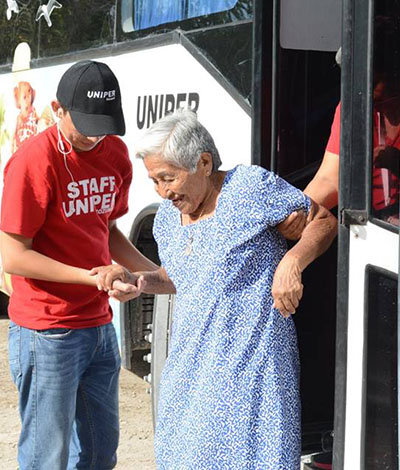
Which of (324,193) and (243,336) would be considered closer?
(243,336)

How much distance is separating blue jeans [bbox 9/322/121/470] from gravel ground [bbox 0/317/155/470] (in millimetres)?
1351

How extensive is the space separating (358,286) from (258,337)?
323 mm

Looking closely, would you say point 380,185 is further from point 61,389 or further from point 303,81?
point 61,389

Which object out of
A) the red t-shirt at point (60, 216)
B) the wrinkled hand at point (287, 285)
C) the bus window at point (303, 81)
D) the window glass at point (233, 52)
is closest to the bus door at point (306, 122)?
the bus window at point (303, 81)

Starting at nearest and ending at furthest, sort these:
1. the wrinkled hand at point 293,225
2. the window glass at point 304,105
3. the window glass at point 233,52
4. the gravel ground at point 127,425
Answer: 1. the wrinkled hand at point 293,225
2. the window glass at point 304,105
3. the window glass at point 233,52
4. the gravel ground at point 127,425

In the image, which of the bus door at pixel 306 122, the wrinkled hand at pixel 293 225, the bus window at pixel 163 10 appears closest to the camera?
the wrinkled hand at pixel 293 225

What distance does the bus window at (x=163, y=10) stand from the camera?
4570mm

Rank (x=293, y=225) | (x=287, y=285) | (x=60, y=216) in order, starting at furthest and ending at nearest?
1. (x=60, y=216)
2. (x=293, y=225)
3. (x=287, y=285)

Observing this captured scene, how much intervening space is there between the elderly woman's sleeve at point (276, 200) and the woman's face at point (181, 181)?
0.16 meters

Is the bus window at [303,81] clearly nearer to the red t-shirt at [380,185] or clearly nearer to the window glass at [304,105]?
the window glass at [304,105]

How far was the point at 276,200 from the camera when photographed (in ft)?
9.39

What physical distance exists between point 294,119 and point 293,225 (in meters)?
0.91

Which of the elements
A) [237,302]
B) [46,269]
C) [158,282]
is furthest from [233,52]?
[237,302]

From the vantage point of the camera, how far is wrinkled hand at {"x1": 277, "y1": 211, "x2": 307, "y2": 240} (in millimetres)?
2863
